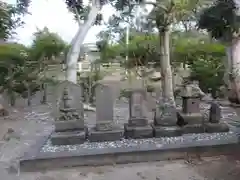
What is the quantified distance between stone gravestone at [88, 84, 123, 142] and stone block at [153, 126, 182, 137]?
599 mm

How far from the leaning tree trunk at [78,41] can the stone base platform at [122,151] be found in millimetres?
2836

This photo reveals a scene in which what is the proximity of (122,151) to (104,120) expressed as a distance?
2.77 ft

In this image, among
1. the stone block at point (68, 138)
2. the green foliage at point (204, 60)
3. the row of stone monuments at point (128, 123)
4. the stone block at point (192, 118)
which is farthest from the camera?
the green foliage at point (204, 60)

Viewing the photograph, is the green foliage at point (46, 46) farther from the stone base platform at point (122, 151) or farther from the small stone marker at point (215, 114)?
the small stone marker at point (215, 114)

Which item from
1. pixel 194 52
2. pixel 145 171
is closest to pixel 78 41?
pixel 145 171

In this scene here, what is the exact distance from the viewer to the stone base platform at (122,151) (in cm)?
414

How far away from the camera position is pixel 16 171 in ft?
13.3

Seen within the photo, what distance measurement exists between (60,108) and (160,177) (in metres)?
2.19

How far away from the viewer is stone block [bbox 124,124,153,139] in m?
4.90

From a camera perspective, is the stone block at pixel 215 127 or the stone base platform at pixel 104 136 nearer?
the stone base platform at pixel 104 136

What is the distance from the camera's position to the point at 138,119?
500 centimetres

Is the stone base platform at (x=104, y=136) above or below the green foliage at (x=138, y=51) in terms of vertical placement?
below

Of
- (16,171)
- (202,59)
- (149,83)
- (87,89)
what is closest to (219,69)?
(202,59)

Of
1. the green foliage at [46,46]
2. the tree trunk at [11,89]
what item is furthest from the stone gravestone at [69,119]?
the green foliage at [46,46]
